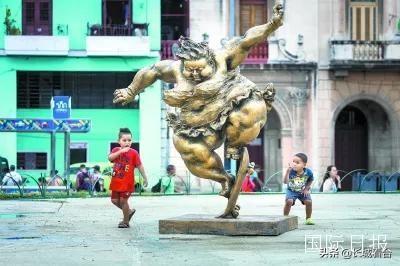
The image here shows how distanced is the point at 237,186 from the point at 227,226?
20.6 inches

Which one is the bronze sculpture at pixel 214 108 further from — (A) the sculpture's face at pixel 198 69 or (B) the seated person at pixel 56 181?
(B) the seated person at pixel 56 181

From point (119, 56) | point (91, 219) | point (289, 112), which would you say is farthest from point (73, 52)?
point (91, 219)

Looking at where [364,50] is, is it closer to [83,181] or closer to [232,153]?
[83,181]

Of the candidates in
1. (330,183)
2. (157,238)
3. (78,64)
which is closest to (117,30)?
(78,64)

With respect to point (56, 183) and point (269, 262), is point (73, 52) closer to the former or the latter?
point (56, 183)

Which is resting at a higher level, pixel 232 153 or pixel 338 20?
pixel 338 20

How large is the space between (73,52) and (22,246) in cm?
2732

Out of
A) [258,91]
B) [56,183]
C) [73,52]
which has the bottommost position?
[56,183]

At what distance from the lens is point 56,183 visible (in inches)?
995

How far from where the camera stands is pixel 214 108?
9.78 meters

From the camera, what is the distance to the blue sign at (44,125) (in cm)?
2617

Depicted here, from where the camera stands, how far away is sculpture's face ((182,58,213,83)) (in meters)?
9.83

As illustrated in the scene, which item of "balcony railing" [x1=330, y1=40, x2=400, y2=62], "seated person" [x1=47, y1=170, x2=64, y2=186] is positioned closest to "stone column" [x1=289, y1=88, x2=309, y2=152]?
"balcony railing" [x1=330, y1=40, x2=400, y2=62]

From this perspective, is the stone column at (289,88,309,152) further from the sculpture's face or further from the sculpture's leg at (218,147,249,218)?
the sculpture's face
